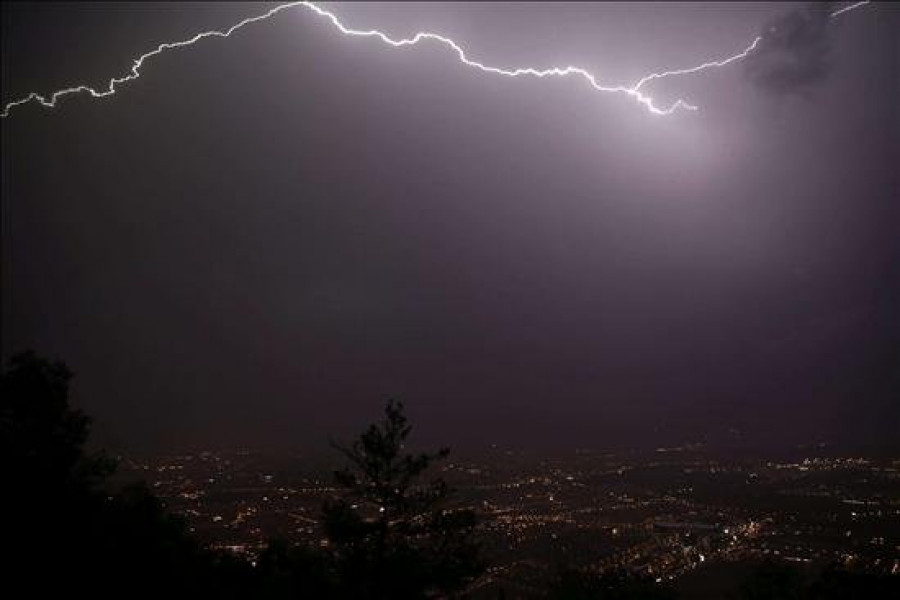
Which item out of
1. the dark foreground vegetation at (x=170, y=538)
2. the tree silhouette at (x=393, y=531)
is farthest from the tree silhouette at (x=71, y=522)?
the tree silhouette at (x=393, y=531)

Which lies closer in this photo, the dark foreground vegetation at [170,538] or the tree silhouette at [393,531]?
the dark foreground vegetation at [170,538]

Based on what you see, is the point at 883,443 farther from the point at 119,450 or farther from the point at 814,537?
the point at 119,450

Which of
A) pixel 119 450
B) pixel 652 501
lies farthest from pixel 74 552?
pixel 119 450

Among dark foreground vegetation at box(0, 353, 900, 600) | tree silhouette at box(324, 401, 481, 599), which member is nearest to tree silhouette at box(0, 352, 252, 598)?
dark foreground vegetation at box(0, 353, 900, 600)

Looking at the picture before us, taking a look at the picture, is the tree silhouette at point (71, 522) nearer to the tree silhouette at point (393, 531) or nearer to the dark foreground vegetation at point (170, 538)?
the dark foreground vegetation at point (170, 538)

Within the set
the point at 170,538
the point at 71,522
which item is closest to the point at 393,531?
the point at 170,538

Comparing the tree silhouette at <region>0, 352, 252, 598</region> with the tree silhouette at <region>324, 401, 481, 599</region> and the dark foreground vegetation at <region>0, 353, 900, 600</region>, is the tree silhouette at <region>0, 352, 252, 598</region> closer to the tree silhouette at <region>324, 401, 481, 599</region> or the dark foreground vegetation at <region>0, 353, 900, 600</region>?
the dark foreground vegetation at <region>0, 353, 900, 600</region>

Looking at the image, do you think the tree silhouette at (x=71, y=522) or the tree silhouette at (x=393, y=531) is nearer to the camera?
the tree silhouette at (x=71, y=522)
